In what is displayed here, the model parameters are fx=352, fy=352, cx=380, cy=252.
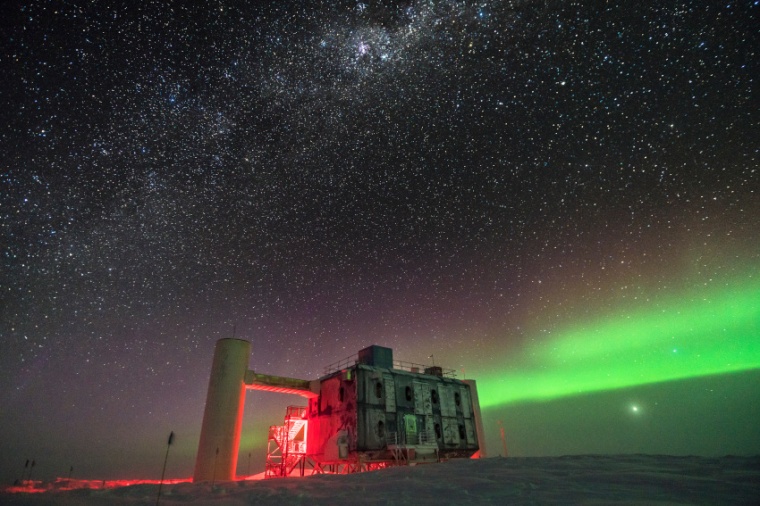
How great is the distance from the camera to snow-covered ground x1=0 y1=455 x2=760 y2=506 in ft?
25.1

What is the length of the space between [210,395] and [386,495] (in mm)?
22590

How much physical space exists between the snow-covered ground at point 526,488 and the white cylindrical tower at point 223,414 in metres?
12.5

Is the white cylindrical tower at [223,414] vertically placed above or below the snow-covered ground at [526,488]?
above

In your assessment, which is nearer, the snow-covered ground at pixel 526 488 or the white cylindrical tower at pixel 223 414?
the snow-covered ground at pixel 526 488

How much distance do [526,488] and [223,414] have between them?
968 inches

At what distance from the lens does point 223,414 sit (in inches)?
1060

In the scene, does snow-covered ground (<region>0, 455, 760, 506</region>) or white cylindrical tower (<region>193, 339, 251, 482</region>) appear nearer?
snow-covered ground (<region>0, 455, 760, 506</region>)

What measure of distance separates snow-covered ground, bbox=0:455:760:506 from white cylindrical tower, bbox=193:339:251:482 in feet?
40.9

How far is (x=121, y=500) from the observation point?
11695mm

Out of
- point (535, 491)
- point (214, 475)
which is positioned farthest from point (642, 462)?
point (214, 475)

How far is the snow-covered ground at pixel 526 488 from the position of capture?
7645 millimetres

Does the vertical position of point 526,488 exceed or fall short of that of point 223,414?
it falls short

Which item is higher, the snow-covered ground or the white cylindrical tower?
the white cylindrical tower

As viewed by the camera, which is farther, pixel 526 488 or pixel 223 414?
pixel 223 414
